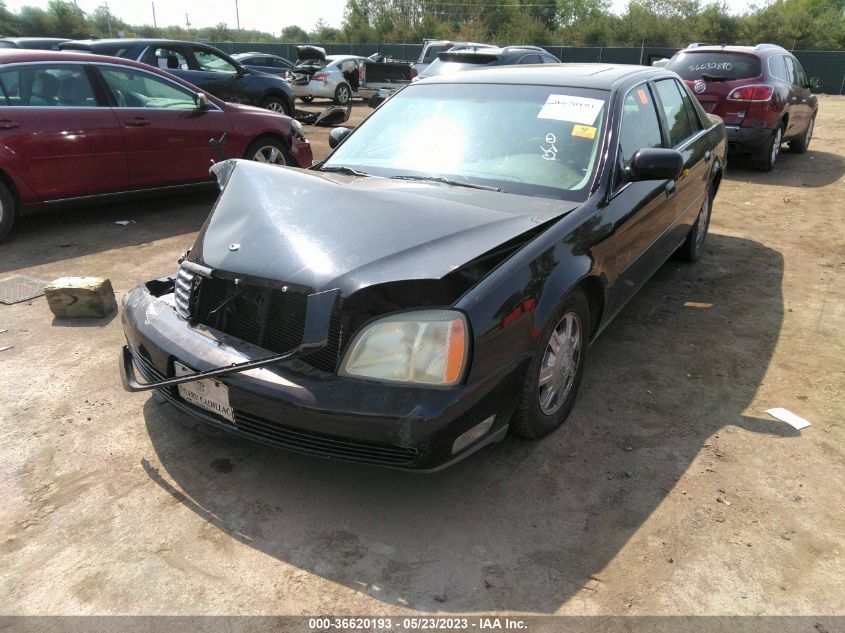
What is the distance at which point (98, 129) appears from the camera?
595 centimetres

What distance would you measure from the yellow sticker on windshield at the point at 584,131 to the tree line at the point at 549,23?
3682 cm

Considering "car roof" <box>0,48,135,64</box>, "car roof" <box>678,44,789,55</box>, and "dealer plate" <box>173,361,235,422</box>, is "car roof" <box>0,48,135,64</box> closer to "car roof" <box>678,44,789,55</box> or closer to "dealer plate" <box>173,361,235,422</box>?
"dealer plate" <box>173,361,235,422</box>

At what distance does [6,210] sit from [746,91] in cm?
889

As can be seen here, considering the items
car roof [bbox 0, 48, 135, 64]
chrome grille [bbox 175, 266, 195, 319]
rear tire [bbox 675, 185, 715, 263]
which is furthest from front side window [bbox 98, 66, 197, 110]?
rear tire [bbox 675, 185, 715, 263]

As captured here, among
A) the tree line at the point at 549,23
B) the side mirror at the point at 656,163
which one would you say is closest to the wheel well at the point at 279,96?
the side mirror at the point at 656,163

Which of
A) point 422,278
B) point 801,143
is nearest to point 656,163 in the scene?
point 422,278

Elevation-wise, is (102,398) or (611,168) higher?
(611,168)

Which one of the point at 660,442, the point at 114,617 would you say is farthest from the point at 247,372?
the point at 660,442

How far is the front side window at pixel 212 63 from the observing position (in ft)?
33.0

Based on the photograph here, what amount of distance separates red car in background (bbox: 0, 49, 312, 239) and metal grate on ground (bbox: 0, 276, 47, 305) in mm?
951

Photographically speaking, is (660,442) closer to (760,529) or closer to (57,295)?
(760,529)

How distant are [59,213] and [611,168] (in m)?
5.89

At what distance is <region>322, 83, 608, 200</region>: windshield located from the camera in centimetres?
Answer: 329

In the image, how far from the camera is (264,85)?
11.3m
